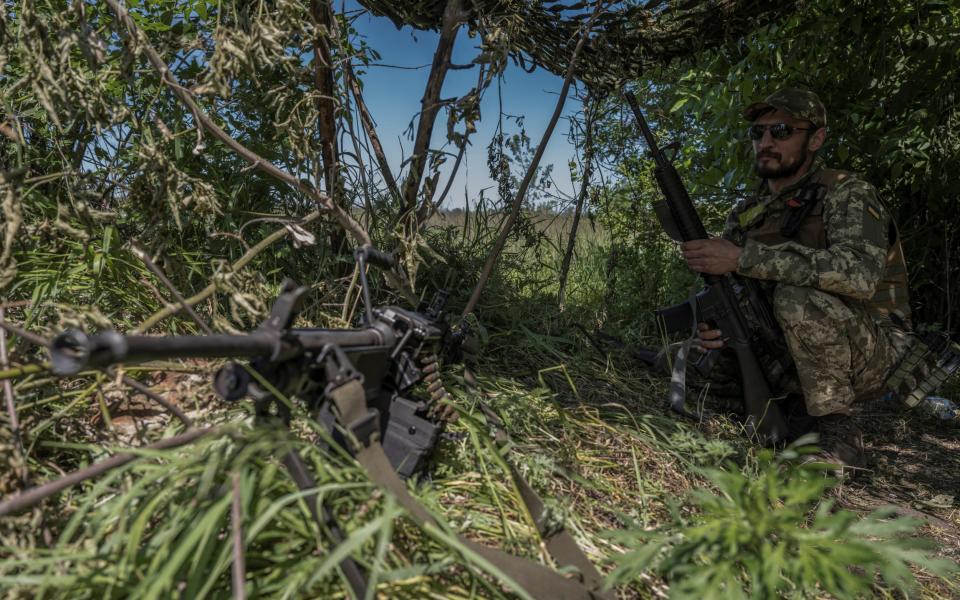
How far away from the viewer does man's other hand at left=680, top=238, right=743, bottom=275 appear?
3.09 m

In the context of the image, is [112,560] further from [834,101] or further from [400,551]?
[834,101]

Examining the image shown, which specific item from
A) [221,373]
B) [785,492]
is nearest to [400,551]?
[221,373]

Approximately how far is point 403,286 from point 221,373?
4.40 ft

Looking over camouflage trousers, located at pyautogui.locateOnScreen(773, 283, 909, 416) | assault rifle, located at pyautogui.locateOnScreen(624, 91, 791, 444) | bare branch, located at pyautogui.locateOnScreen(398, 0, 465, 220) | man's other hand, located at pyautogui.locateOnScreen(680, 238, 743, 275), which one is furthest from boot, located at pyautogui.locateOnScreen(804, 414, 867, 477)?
bare branch, located at pyautogui.locateOnScreen(398, 0, 465, 220)

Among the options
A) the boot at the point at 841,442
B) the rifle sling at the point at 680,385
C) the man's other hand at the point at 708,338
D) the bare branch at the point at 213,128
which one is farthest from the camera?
the man's other hand at the point at 708,338

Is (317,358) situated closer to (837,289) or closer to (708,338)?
(708,338)

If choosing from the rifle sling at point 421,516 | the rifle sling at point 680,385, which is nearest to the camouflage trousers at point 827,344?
the rifle sling at point 680,385

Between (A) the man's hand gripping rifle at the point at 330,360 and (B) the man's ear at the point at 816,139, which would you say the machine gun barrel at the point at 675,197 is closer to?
(B) the man's ear at the point at 816,139

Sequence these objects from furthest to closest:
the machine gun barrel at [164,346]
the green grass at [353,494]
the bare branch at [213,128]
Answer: the bare branch at [213,128], the green grass at [353,494], the machine gun barrel at [164,346]

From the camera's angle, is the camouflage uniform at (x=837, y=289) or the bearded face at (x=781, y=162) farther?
the bearded face at (x=781, y=162)

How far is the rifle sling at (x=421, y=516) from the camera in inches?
45.5

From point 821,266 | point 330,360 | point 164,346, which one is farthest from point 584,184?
point 164,346

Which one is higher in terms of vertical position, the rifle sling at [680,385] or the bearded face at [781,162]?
the bearded face at [781,162]

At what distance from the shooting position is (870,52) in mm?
3602
